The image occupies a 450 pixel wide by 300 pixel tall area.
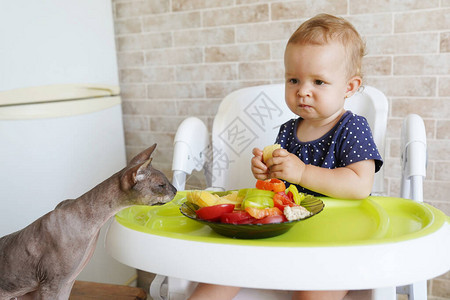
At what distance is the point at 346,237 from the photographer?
31.4 inches

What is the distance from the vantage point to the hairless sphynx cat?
29.5 inches

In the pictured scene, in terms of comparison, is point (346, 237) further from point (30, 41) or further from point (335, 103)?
point (30, 41)

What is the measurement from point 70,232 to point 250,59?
3.72 feet

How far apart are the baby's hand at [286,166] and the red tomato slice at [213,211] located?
0.67ft

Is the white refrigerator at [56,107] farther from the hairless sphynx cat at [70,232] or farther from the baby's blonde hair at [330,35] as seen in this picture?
the baby's blonde hair at [330,35]

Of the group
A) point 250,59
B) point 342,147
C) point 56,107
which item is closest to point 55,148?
point 56,107

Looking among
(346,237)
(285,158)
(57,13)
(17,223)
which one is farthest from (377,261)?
(57,13)

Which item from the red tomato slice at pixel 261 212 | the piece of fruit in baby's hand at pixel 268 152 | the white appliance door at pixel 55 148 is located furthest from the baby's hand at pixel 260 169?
the white appliance door at pixel 55 148

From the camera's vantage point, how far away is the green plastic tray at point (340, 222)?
2.53 ft

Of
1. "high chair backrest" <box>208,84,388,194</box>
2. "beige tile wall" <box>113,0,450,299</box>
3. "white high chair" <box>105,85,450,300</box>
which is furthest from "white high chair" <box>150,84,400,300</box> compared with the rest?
"beige tile wall" <box>113,0,450,299</box>

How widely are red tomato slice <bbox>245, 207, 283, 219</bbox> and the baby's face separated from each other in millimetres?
388

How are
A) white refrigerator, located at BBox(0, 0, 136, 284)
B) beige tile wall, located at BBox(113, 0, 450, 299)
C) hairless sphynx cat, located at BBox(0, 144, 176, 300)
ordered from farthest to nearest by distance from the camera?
beige tile wall, located at BBox(113, 0, 450, 299)
white refrigerator, located at BBox(0, 0, 136, 284)
hairless sphynx cat, located at BBox(0, 144, 176, 300)

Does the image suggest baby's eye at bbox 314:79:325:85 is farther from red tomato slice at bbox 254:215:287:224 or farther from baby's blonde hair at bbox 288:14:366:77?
red tomato slice at bbox 254:215:287:224

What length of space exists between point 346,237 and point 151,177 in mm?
374
